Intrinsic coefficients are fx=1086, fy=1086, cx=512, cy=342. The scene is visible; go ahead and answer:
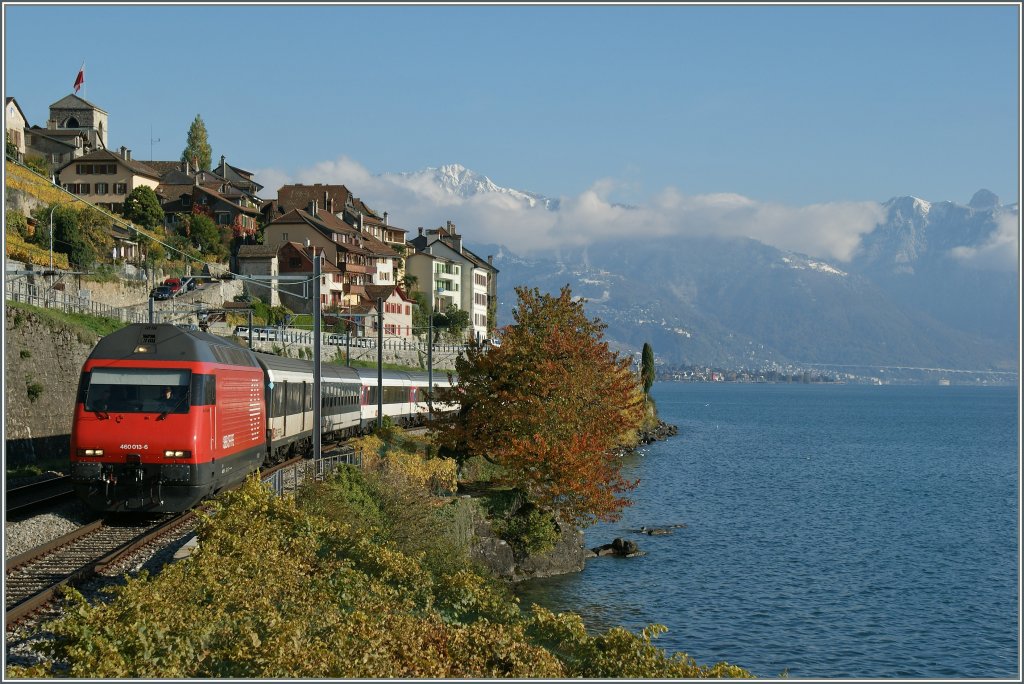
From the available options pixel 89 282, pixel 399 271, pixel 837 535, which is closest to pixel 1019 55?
pixel 837 535

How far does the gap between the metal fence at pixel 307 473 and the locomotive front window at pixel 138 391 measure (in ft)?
8.95

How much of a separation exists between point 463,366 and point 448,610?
23.0m

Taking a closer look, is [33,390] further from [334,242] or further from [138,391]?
[334,242]

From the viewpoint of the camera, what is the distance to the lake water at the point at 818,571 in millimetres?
30906

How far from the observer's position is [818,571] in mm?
42344

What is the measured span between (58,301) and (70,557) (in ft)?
116

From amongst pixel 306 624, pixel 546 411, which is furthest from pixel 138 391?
pixel 546 411

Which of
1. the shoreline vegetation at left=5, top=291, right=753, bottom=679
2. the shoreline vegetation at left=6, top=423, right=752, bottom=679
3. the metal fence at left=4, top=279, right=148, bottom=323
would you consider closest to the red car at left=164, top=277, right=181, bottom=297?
the metal fence at left=4, top=279, right=148, bottom=323

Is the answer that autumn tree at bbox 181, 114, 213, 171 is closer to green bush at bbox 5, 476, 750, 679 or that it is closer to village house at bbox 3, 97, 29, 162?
village house at bbox 3, 97, 29, 162

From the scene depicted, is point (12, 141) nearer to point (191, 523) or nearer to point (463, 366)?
point (463, 366)

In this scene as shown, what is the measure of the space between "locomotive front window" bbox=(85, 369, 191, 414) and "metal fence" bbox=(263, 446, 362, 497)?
2.73 meters

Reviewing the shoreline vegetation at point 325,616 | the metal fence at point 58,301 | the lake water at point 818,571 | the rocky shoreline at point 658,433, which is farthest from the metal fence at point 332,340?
the shoreline vegetation at point 325,616

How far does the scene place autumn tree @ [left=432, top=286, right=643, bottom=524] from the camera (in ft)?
120

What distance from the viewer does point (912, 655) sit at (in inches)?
1206
